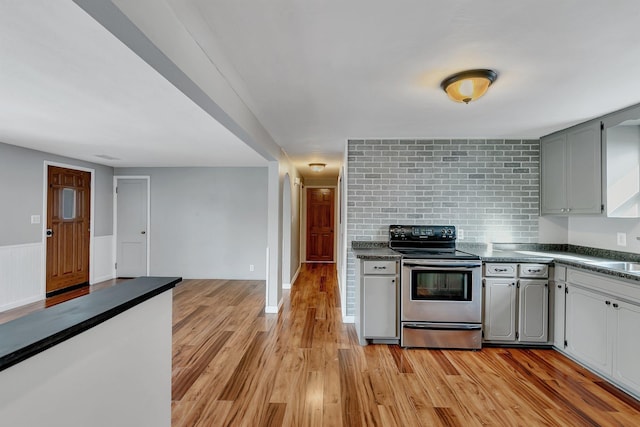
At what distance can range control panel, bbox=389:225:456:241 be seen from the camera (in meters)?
3.61

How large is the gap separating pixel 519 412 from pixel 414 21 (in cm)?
242

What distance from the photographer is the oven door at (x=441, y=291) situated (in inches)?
120

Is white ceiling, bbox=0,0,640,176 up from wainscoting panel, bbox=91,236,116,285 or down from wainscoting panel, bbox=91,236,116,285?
up

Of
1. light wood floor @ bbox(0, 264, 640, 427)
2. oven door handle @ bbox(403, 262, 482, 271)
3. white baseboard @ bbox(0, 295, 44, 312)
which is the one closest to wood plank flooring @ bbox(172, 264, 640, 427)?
light wood floor @ bbox(0, 264, 640, 427)

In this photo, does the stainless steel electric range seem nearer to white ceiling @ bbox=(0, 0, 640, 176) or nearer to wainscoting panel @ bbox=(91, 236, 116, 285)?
white ceiling @ bbox=(0, 0, 640, 176)

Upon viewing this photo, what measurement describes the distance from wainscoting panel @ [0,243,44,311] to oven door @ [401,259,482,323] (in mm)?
4976

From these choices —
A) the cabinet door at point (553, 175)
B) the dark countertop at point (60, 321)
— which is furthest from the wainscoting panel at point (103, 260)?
the cabinet door at point (553, 175)

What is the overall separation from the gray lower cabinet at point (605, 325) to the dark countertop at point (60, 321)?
303 cm

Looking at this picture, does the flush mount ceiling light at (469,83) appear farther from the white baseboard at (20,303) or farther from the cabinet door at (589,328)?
the white baseboard at (20,303)

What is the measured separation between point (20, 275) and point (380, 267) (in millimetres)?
4801

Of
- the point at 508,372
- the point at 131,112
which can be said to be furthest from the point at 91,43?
the point at 508,372

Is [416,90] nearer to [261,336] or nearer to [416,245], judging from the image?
[416,245]

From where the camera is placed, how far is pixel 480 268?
3.05 meters

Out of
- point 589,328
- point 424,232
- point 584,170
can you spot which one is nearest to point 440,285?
point 424,232
